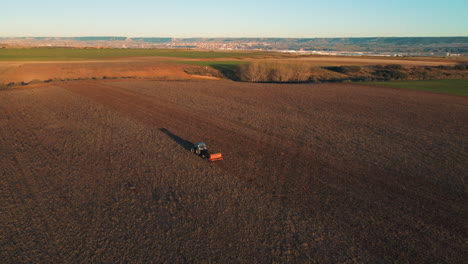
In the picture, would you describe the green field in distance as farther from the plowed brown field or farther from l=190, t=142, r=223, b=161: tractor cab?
l=190, t=142, r=223, b=161: tractor cab

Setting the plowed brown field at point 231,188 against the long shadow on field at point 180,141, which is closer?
the plowed brown field at point 231,188

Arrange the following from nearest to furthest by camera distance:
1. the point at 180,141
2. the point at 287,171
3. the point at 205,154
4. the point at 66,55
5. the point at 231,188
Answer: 1. the point at 231,188
2. the point at 287,171
3. the point at 205,154
4. the point at 180,141
5. the point at 66,55

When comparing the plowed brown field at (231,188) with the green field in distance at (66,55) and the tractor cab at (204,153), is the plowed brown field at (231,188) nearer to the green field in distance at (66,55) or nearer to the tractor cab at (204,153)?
the tractor cab at (204,153)

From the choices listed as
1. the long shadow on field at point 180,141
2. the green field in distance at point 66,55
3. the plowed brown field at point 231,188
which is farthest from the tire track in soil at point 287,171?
the green field in distance at point 66,55

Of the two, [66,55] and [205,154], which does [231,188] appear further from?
[66,55]

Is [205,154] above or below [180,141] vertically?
above

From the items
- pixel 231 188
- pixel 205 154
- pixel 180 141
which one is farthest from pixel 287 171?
pixel 180 141

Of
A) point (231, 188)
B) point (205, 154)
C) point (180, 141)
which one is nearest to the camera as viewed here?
point (231, 188)

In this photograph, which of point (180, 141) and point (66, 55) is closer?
point (180, 141)

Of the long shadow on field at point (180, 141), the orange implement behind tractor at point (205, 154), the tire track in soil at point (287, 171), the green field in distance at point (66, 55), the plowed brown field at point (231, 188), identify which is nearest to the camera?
the plowed brown field at point (231, 188)

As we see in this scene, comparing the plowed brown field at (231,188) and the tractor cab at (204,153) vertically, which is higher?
the tractor cab at (204,153)
